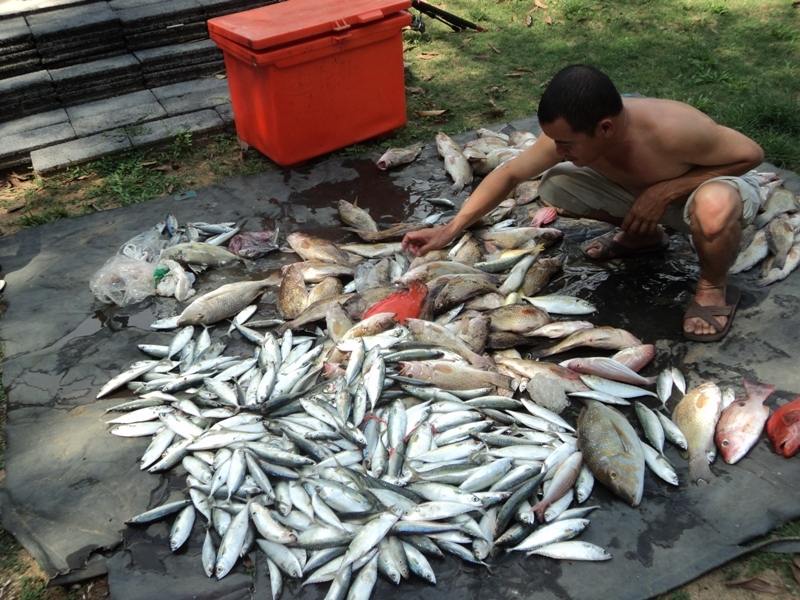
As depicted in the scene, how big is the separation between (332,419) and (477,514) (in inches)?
29.5

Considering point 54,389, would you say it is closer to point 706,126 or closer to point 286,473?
point 286,473

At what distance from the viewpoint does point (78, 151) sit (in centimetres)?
568

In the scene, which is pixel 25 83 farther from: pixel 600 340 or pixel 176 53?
pixel 600 340

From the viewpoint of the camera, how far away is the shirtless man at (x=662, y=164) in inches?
125

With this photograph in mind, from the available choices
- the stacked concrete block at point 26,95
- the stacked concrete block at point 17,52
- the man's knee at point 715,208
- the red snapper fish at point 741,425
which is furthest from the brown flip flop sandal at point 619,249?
the stacked concrete block at point 17,52

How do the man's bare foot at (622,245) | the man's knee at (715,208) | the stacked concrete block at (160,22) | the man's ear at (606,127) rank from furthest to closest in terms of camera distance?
the stacked concrete block at (160,22), the man's bare foot at (622,245), the man's knee at (715,208), the man's ear at (606,127)

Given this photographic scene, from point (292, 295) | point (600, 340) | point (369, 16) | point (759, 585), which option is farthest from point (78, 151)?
point (759, 585)

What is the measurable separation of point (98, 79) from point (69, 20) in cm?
72

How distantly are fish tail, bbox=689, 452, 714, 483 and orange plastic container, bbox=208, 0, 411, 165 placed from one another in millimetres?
3709

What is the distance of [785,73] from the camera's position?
22.0ft

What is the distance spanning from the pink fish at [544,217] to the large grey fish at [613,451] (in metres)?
1.82

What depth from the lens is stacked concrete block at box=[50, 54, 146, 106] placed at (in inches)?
248

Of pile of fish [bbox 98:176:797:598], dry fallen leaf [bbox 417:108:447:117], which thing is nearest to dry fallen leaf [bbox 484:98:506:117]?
dry fallen leaf [bbox 417:108:447:117]

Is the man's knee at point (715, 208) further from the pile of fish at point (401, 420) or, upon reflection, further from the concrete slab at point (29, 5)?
the concrete slab at point (29, 5)
